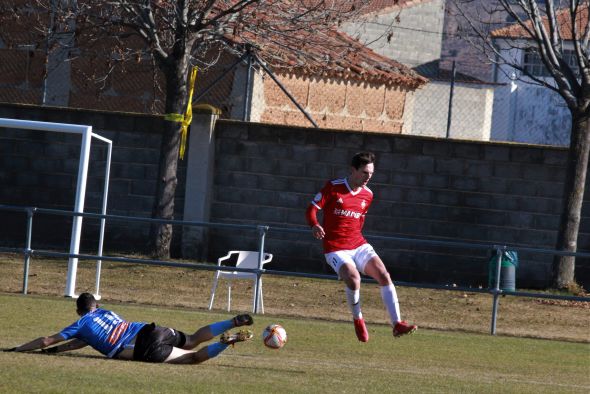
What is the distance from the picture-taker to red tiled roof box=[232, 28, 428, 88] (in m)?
21.8

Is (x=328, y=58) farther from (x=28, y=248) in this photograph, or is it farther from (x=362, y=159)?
(x=362, y=159)

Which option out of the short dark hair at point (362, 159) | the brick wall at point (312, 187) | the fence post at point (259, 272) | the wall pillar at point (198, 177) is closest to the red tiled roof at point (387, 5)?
the wall pillar at point (198, 177)

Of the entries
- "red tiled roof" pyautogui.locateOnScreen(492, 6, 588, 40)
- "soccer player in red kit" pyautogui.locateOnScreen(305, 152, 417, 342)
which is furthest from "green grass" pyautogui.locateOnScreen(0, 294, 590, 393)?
"red tiled roof" pyautogui.locateOnScreen(492, 6, 588, 40)

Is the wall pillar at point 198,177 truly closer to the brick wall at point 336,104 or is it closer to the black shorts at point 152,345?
the brick wall at point 336,104

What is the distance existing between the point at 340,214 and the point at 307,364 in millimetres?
1655

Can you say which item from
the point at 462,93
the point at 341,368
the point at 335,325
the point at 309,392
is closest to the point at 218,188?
the point at 335,325

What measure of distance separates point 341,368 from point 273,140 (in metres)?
9.36

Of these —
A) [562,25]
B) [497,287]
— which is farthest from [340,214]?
[562,25]

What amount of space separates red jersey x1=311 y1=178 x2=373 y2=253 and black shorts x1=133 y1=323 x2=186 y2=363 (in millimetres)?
2220

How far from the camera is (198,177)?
68.2 feet

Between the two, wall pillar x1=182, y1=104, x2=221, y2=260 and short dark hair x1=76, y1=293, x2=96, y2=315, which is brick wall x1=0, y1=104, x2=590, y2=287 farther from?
short dark hair x1=76, y1=293, x2=96, y2=315

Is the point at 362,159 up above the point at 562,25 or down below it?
below

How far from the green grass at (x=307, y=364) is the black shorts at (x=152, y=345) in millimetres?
181

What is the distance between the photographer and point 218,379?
10.4m
